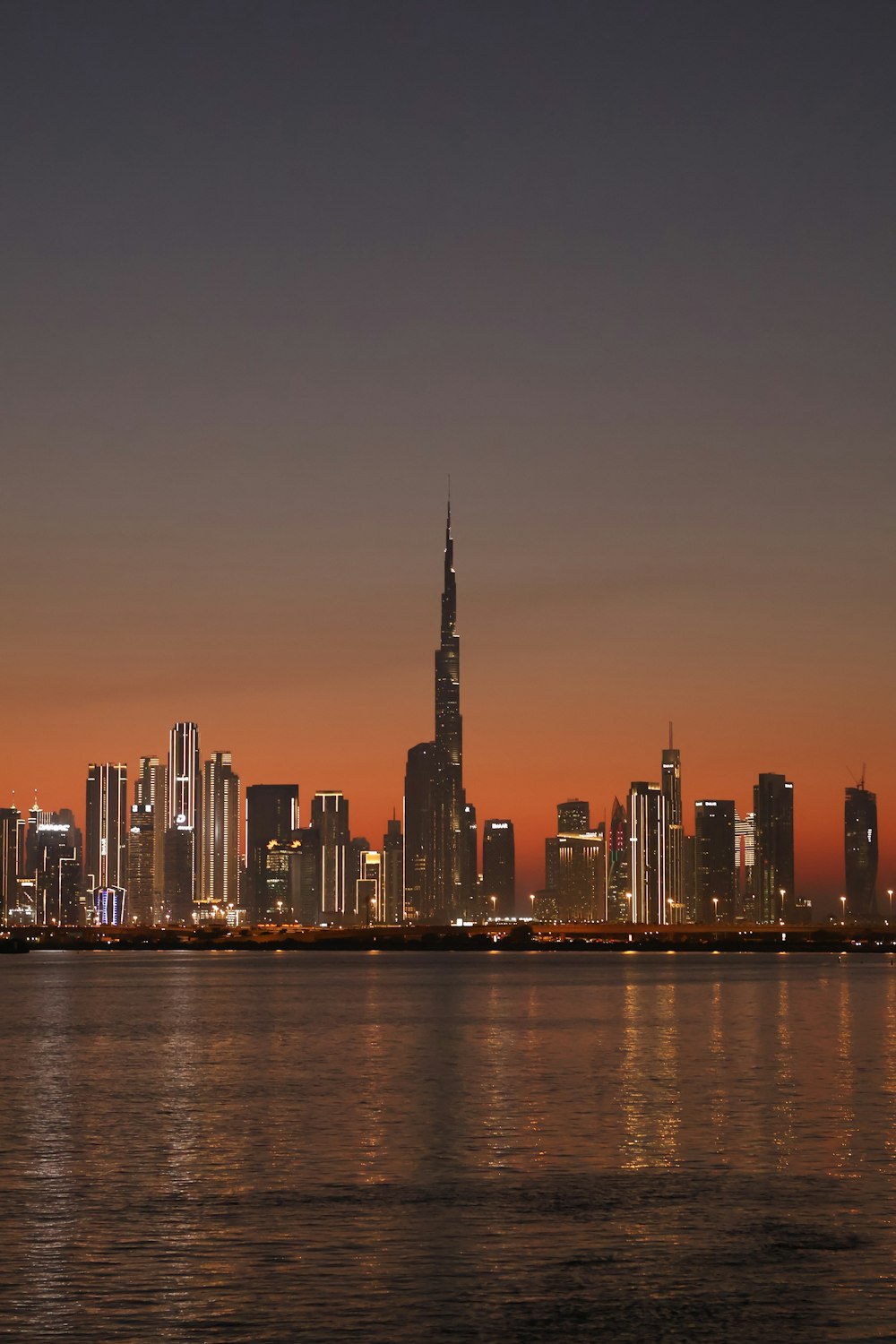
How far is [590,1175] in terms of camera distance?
1713 inches

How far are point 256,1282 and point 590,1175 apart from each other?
48.7 feet

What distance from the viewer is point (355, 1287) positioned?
30.2 m

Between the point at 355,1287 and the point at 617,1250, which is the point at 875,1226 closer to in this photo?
the point at 617,1250

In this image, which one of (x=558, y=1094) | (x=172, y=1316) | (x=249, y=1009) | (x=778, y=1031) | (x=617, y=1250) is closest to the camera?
(x=172, y=1316)

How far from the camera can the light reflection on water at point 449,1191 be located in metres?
28.6

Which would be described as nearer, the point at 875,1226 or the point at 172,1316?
the point at 172,1316

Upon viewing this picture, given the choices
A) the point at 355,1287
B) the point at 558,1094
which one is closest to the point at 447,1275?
the point at 355,1287

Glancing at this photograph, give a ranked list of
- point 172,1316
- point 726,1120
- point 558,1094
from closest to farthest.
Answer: point 172,1316 < point 726,1120 < point 558,1094

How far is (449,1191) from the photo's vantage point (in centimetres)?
4138

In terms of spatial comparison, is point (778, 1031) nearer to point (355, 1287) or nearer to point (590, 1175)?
point (590, 1175)

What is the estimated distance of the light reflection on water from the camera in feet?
93.8

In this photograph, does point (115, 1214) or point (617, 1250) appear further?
point (115, 1214)

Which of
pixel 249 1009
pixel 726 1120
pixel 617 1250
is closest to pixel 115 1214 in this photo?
pixel 617 1250

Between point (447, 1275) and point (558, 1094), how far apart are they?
33302 millimetres
